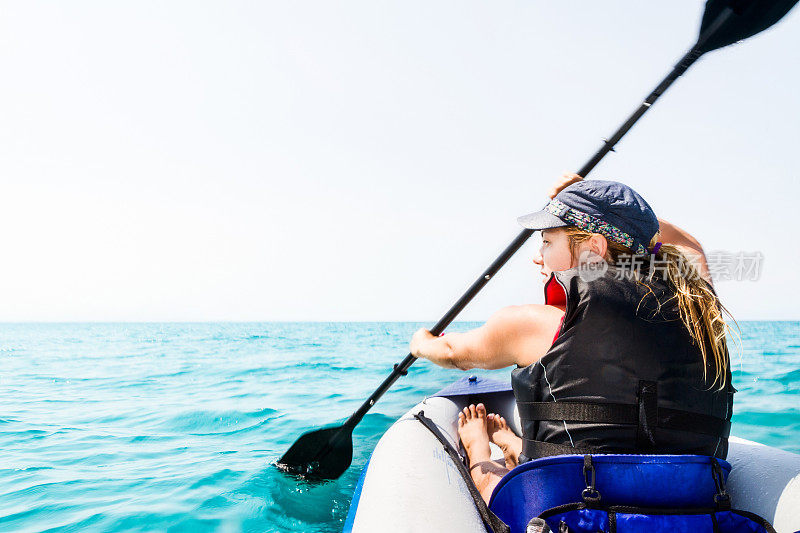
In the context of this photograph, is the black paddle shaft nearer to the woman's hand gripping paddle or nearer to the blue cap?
the woman's hand gripping paddle

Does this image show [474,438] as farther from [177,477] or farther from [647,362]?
[177,477]

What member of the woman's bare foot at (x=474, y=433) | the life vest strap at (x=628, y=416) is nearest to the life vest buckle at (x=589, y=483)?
the life vest strap at (x=628, y=416)

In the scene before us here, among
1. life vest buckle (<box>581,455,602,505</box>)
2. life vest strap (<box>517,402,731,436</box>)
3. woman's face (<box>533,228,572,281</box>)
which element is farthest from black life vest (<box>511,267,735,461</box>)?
woman's face (<box>533,228,572,281</box>)

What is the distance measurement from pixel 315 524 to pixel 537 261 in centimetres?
224

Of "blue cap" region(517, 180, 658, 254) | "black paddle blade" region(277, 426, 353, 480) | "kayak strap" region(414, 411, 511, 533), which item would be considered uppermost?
"blue cap" region(517, 180, 658, 254)

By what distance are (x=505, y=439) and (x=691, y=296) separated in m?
1.74

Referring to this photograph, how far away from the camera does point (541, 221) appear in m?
1.88

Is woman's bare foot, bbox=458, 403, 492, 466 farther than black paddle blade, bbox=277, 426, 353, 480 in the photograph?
No

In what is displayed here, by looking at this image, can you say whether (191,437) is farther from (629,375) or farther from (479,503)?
(629,375)

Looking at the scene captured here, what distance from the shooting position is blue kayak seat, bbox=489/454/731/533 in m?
1.47

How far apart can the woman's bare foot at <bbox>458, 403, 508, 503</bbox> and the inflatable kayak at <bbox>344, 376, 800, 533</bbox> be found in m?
0.24

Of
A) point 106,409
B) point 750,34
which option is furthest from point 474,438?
point 106,409

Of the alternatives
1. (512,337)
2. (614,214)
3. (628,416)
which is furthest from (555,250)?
(628,416)

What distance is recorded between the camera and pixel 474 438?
3205 mm
